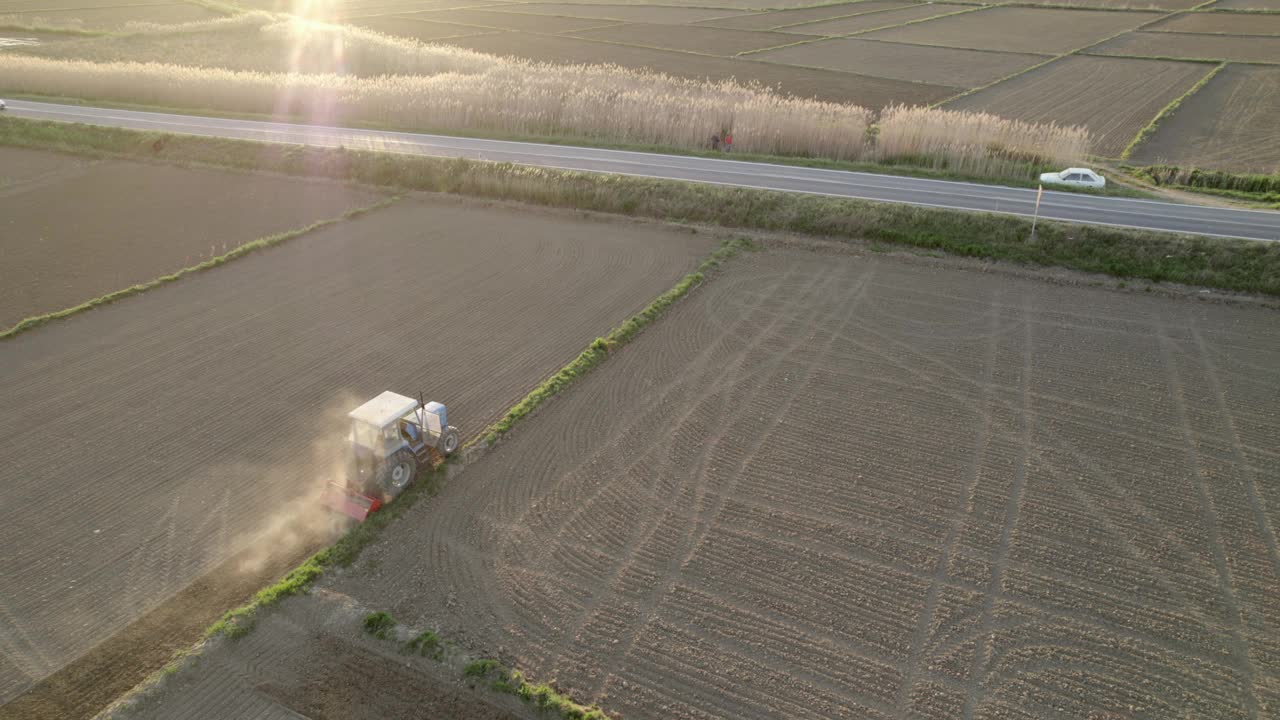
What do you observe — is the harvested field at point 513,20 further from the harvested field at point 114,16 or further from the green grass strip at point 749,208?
the green grass strip at point 749,208

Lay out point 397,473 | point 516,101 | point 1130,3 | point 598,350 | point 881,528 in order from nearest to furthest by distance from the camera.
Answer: point 881,528, point 397,473, point 598,350, point 516,101, point 1130,3

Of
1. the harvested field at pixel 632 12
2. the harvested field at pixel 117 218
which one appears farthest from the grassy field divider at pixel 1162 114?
the harvested field at pixel 632 12

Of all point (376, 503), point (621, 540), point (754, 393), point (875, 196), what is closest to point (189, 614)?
point (376, 503)

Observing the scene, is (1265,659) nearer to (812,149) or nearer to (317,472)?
(317,472)

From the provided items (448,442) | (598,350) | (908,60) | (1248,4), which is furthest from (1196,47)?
(448,442)

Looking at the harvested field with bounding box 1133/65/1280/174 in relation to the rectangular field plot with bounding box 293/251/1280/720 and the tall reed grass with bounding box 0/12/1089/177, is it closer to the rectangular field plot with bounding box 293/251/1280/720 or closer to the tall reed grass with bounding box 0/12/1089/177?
the tall reed grass with bounding box 0/12/1089/177

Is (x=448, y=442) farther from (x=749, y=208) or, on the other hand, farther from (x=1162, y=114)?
(x=1162, y=114)
